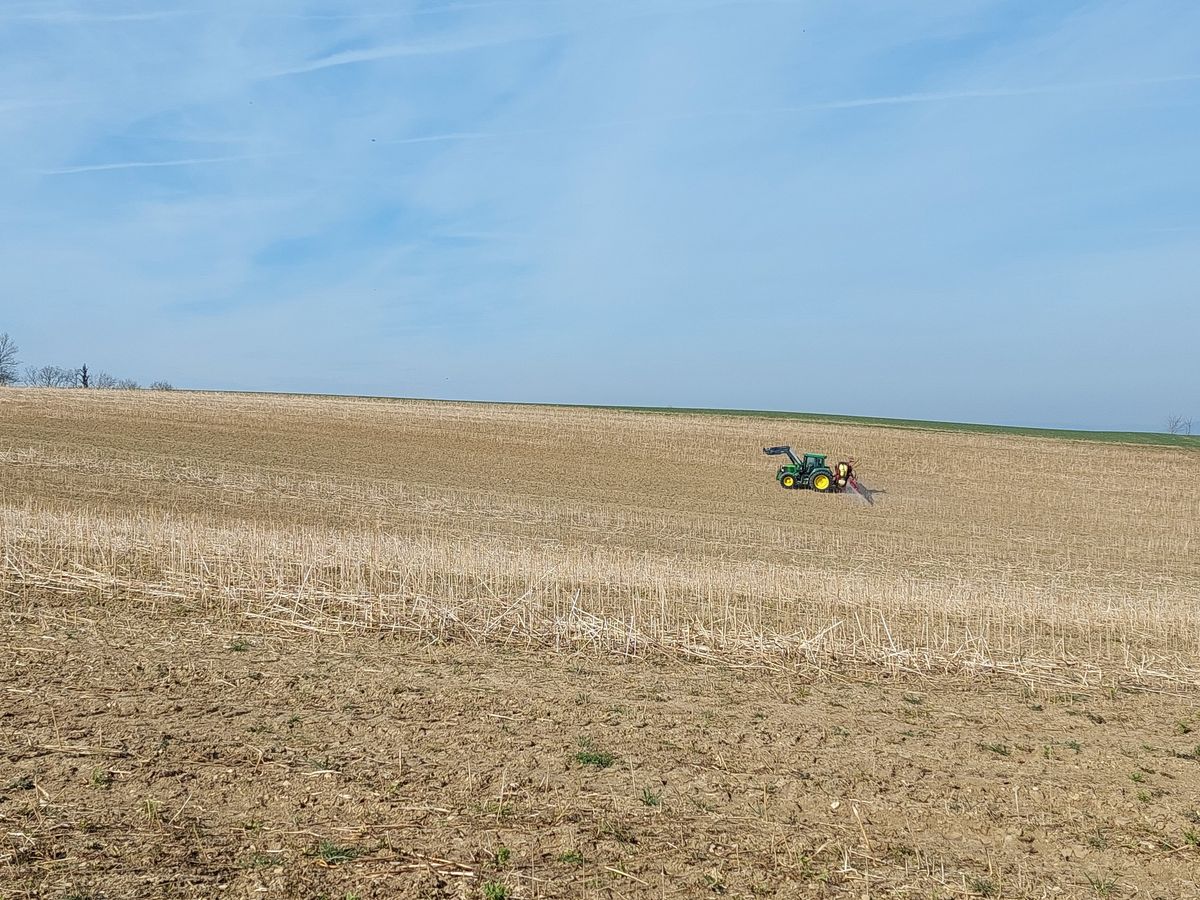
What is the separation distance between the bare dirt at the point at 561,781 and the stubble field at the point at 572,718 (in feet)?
0.10

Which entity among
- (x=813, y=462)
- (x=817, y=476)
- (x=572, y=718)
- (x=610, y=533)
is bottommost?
(x=610, y=533)

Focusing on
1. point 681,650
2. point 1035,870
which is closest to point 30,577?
point 681,650

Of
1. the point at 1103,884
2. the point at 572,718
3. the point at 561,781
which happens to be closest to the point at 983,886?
the point at 1103,884

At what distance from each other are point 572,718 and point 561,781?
1.45 meters

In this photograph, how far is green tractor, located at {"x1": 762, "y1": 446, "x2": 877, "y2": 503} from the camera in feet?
110

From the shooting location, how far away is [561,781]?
6320 mm

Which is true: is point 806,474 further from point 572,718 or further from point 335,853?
point 335,853

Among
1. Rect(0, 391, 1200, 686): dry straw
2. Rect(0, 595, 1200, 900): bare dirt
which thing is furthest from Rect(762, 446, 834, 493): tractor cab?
Rect(0, 595, 1200, 900): bare dirt

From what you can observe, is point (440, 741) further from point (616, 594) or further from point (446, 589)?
point (616, 594)

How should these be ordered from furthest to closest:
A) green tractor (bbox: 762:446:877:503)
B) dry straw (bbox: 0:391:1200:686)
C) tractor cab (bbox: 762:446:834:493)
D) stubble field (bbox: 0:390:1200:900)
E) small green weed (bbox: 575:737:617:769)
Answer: tractor cab (bbox: 762:446:834:493) → green tractor (bbox: 762:446:877:503) → dry straw (bbox: 0:391:1200:686) → small green weed (bbox: 575:737:617:769) → stubble field (bbox: 0:390:1200:900)

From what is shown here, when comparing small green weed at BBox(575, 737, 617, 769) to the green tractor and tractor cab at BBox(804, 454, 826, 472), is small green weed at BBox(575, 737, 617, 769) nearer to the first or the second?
the green tractor

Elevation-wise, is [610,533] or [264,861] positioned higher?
[264,861]

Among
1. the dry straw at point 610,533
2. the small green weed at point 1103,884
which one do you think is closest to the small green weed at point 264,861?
the small green weed at point 1103,884

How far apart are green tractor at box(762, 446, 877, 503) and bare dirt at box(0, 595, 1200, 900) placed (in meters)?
24.2
